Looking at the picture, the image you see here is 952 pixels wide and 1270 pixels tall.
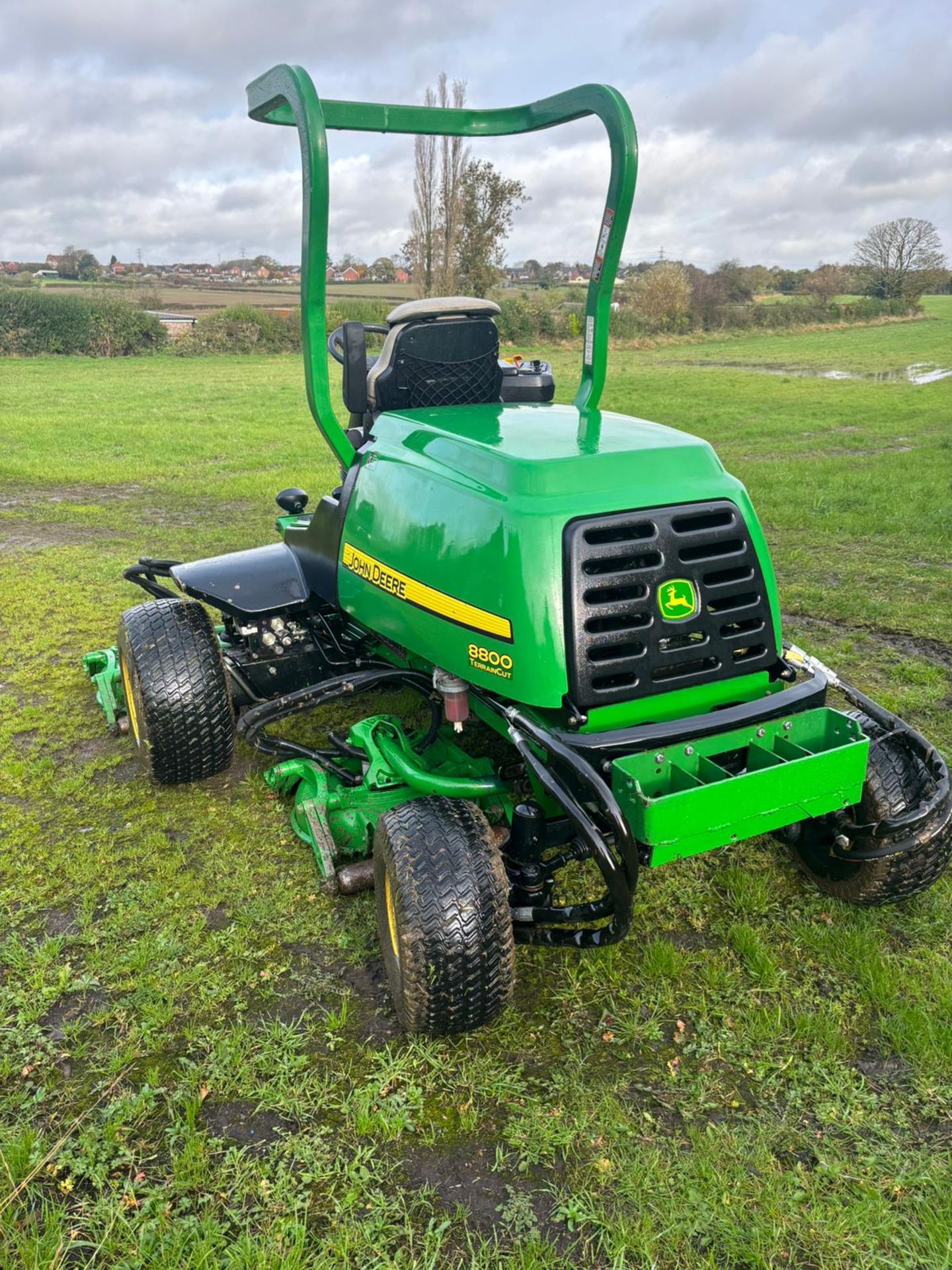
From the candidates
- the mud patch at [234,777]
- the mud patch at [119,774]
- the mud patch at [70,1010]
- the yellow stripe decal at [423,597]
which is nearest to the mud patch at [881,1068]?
the yellow stripe decal at [423,597]

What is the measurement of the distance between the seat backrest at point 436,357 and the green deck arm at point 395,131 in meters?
0.38

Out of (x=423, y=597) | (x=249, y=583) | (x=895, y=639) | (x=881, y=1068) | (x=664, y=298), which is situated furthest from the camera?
(x=664, y=298)

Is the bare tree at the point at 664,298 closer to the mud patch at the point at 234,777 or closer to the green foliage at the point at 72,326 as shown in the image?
the green foliage at the point at 72,326

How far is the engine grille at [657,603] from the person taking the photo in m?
2.98

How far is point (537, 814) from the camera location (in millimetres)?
3135

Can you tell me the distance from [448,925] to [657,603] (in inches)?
46.5

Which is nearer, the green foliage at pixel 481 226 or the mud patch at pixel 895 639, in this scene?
the mud patch at pixel 895 639

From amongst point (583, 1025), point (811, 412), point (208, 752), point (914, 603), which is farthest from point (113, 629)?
point (811, 412)

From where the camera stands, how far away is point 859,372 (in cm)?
2384

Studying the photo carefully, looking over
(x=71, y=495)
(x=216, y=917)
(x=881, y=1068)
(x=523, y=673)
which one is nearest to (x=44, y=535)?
(x=71, y=495)

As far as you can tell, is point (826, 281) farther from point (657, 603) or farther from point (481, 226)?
point (657, 603)

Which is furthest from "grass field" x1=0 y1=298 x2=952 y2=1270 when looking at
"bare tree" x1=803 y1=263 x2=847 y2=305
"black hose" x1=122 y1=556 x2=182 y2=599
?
"bare tree" x1=803 y1=263 x2=847 y2=305

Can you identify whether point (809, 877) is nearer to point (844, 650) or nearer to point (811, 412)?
point (844, 650)

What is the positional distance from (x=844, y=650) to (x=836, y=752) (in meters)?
3.41
